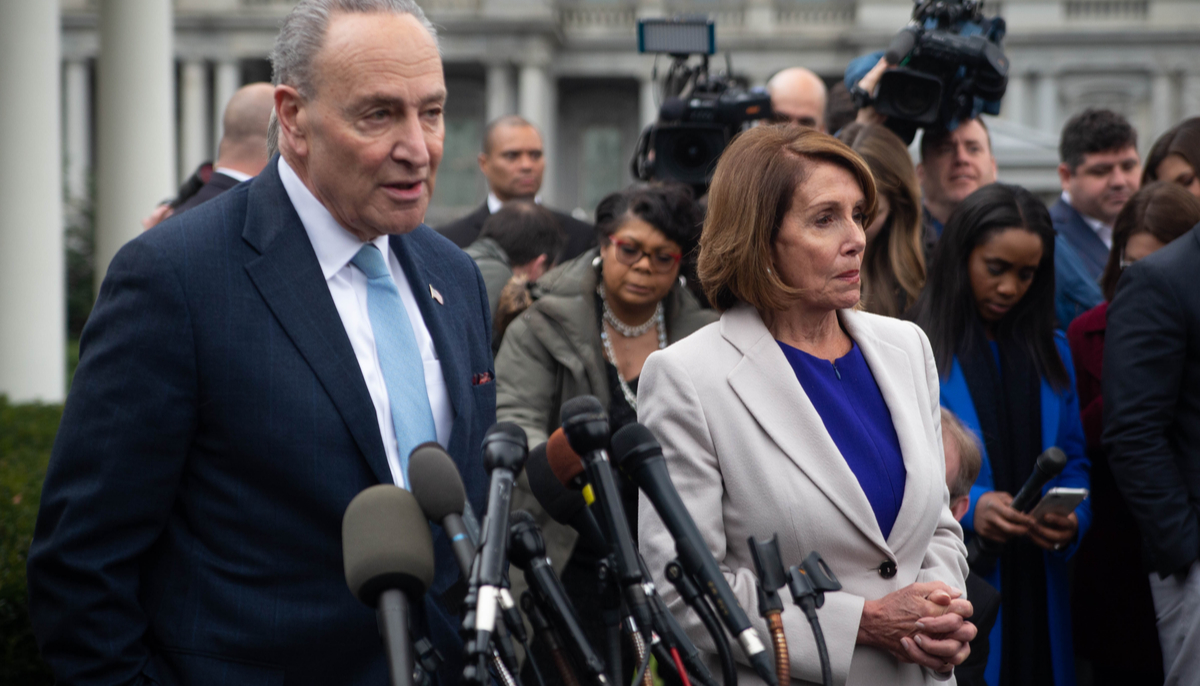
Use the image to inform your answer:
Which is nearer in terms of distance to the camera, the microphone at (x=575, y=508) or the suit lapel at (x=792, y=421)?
the microphone at (x=575, y=508)

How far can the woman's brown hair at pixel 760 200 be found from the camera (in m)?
2.56

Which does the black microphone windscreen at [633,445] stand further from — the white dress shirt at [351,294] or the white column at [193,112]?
the white column at [193,112]

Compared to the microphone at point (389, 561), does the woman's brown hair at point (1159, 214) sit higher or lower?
higher

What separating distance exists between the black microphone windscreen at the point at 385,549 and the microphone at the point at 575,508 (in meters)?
0.28

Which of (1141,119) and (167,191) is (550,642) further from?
(1141,119)

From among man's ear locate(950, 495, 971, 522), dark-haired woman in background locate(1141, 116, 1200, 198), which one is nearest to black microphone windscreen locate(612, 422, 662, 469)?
man's ear locate(950, 495, 971, 522)

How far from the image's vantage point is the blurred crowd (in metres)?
3.44

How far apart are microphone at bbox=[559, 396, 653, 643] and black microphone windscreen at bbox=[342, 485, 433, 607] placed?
25 centimetres

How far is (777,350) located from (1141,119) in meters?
34.6

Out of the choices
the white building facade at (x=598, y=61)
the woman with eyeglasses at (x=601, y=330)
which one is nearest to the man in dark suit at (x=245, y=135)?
the woman with eyeglasses at (x=601, y=330)

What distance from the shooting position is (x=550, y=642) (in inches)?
65.9

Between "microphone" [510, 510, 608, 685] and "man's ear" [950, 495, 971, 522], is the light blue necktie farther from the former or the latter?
"man's ear" [950, 495, 971, 522]

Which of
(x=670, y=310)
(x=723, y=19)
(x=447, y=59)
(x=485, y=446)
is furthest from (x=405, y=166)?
(x=723, y=19)

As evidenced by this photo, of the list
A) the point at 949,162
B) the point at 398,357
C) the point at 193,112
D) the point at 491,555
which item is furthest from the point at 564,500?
the point at 193,112
